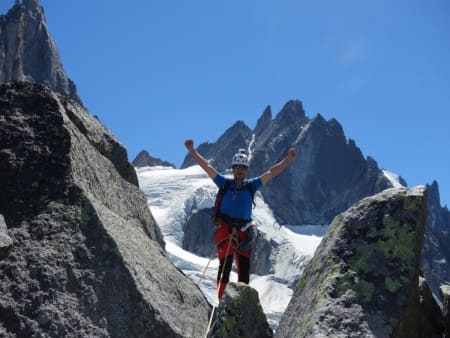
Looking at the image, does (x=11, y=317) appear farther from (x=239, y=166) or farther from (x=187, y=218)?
(x=187, y=218)

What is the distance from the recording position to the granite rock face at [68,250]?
19.7ft

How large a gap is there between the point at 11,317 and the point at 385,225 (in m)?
4.44

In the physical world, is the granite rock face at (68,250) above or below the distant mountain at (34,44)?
below

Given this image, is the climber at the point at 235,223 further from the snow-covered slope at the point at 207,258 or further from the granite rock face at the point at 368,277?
the snow-covered slope at the point at 207,258

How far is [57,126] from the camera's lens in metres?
7.61

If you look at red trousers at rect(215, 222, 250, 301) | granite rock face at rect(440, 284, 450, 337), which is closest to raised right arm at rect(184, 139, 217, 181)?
red trousers at rect(215, 222, 250, 301)

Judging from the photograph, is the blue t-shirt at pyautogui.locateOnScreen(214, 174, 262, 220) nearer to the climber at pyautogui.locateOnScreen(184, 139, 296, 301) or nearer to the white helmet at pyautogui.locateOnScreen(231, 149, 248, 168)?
the climber at pyautogui.locateOnScreen(184, 139, 296, 301)

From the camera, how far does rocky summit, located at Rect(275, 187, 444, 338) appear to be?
16.4ft

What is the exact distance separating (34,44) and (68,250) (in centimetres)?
A: 15688

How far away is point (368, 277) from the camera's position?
5316 millimetres

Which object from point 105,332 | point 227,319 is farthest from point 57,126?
point 227,319

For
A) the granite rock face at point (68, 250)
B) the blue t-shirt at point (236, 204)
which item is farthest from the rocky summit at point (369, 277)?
the blue t-shirt at point (236, 204)

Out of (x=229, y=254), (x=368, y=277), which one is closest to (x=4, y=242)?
(x=229, y=254)

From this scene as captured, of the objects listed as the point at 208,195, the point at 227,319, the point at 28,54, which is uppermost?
the point at 28,54
